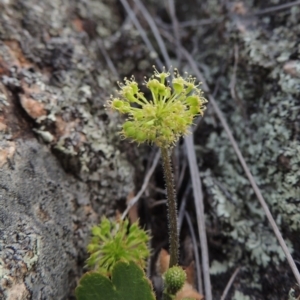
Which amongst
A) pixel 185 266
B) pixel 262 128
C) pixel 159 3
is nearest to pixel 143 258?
pixel 185 266

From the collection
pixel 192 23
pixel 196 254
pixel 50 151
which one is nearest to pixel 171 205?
pixel 196 254

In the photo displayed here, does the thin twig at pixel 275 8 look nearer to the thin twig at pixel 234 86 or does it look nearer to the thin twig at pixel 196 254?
the thin twig at pixel 234 86

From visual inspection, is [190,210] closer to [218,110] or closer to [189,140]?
[189,140]

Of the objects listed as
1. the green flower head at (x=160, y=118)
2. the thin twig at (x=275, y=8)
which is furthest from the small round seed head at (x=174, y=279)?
the thin twig at (x=275, y=8)

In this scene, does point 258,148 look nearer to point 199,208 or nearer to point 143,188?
point 199,208

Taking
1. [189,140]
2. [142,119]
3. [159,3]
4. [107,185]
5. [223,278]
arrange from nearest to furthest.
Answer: [142,119], [223,278], [107,185], [189,140], [159,3]
